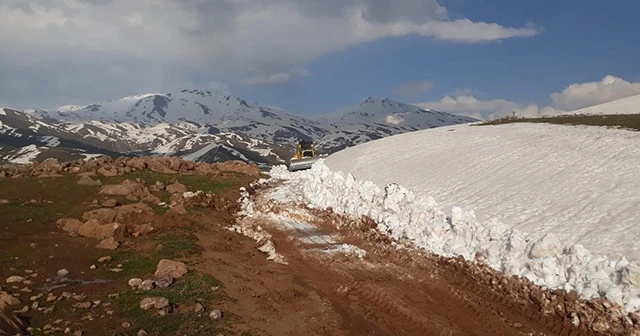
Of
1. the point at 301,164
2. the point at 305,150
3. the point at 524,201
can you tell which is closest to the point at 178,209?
the point at 524,201

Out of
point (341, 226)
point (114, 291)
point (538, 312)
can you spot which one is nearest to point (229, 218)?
point (341, 226)

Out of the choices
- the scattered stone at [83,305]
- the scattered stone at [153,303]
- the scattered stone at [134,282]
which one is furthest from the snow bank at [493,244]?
the scattered stone at [83,305]

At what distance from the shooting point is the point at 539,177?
2030cm

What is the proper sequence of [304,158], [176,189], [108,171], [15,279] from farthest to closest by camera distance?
1. [304,158]
2. [108,171]
3. [176,189]
4. [15,279]

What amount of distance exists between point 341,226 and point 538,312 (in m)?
9.60

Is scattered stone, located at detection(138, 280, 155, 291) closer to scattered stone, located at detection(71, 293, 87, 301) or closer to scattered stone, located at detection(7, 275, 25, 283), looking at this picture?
scattered stone, located at detection(71, 293, 87, 301)

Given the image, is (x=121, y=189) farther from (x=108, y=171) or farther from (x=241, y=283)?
(x=241, y=283)

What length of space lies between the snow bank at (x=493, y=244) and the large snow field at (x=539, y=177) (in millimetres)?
1615

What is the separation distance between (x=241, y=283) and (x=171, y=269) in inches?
75.4

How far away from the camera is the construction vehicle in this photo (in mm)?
45250

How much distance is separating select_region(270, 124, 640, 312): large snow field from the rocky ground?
0.74 metres

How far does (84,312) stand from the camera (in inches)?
374

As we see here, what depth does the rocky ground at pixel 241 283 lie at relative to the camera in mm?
9617

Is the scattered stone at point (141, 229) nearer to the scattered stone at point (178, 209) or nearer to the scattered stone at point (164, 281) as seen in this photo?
the scattered stone at point (178, 209)
